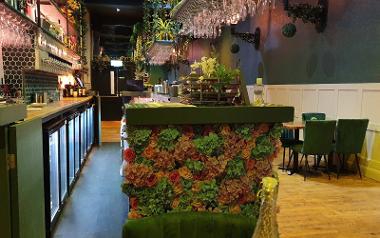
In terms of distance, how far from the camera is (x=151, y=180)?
6.08ft

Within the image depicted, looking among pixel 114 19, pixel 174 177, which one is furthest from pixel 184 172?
pixel 114 19

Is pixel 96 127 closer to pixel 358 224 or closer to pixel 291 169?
pixel 291 169

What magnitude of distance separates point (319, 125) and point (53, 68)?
4.62 metres

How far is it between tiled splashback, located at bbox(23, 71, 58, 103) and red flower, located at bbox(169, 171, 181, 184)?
3.81 m

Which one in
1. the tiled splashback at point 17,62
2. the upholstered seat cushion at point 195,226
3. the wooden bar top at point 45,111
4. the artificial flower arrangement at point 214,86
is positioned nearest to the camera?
the upholstered seat cushion at point 195,226

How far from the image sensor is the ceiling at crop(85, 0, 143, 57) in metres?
12.6

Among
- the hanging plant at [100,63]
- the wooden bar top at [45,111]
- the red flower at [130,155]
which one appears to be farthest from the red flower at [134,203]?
the hanging plant at [100,63]

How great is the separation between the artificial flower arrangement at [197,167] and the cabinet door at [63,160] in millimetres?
2081

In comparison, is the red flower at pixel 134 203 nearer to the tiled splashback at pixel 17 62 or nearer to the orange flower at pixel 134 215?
the orange flower at pixel 134 215

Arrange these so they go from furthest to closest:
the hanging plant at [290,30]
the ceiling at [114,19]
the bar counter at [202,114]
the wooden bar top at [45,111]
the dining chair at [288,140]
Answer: the ceiling at [114,19] < the hanging plant at [290,30] < the dining chair at [288,140] < the wooden bar top at [45,111] < the bar counter at [202,114]

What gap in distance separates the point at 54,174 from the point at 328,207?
10.3ft

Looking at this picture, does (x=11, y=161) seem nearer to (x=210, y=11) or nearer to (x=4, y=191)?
(x=4, y=191)

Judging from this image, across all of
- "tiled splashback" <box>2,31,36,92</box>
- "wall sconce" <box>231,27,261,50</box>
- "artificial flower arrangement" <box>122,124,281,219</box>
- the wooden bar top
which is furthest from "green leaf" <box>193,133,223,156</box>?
"wall sconce" <box>231,27,261,50</box>

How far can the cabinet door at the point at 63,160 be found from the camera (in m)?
3.70
